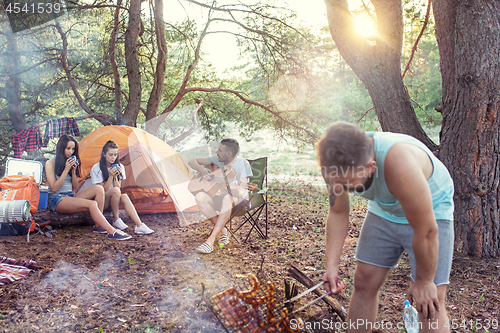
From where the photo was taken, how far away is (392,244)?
1.49 m

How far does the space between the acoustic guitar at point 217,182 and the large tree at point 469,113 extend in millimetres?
1859

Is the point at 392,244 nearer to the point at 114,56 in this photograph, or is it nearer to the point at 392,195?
the point at 392,195

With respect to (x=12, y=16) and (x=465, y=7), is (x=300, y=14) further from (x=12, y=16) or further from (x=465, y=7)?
(x=12, y=16)

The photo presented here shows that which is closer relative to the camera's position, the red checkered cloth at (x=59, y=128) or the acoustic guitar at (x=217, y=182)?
the acoustic guitar at (x=217, y=182)

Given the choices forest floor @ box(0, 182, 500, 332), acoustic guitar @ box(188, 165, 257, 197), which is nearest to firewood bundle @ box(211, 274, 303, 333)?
forest floor @ box(0, 182, 500, 332)

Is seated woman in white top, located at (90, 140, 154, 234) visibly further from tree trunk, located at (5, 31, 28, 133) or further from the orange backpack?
tree trunk, located at (5, 31, 28, 133)

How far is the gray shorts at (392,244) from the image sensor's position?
1.36 metres

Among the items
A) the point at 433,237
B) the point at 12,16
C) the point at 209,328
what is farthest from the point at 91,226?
the point at 12,16

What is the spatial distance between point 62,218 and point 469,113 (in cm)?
468

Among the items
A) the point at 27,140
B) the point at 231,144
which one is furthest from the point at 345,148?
the point at 27,140

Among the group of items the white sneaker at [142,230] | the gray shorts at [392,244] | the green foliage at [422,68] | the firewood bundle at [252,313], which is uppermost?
the green foliage at [422,68]

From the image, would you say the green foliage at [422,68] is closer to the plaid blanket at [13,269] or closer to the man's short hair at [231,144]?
the man's short hair at [231,144]

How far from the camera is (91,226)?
14.0 ft

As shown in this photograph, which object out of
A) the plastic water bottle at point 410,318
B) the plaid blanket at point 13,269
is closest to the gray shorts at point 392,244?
the plastic water bottle at point 410,318
